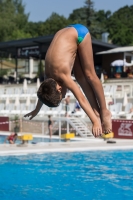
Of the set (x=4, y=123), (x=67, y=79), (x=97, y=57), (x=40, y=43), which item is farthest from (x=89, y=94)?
(x=97, y=57)

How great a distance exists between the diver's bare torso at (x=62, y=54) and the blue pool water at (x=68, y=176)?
5.06 m

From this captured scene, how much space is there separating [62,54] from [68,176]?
7.19 metres

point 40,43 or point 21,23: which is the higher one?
point 21,23

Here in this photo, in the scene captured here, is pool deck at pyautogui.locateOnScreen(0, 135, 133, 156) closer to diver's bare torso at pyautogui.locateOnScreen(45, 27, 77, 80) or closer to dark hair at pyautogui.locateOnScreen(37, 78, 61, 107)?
diver's bare torso at pyautogui.locateOnScreen(45, 27, 77, 80)

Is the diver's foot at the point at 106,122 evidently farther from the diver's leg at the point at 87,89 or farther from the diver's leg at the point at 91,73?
the diver's leg at the point at 87,89

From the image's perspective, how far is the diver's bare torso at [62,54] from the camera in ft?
17.6

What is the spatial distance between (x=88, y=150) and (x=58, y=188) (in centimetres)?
531

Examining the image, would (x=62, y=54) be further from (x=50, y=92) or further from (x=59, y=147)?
(x=59, y=147)

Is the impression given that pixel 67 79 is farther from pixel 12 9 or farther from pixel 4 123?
pixel 12 9

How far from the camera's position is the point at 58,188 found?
10.8 meters

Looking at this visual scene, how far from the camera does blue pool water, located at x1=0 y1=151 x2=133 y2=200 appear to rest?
1022 centimetres

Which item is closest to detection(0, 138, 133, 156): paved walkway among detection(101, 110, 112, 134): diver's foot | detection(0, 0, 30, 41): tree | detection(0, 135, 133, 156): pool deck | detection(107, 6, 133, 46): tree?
detection(0, 135, 133, 156): pool deck

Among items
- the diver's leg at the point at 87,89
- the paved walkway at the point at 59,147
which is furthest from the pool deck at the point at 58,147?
the diver's leg at the point at 87,89

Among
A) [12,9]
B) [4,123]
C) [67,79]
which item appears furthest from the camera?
[12,9]
